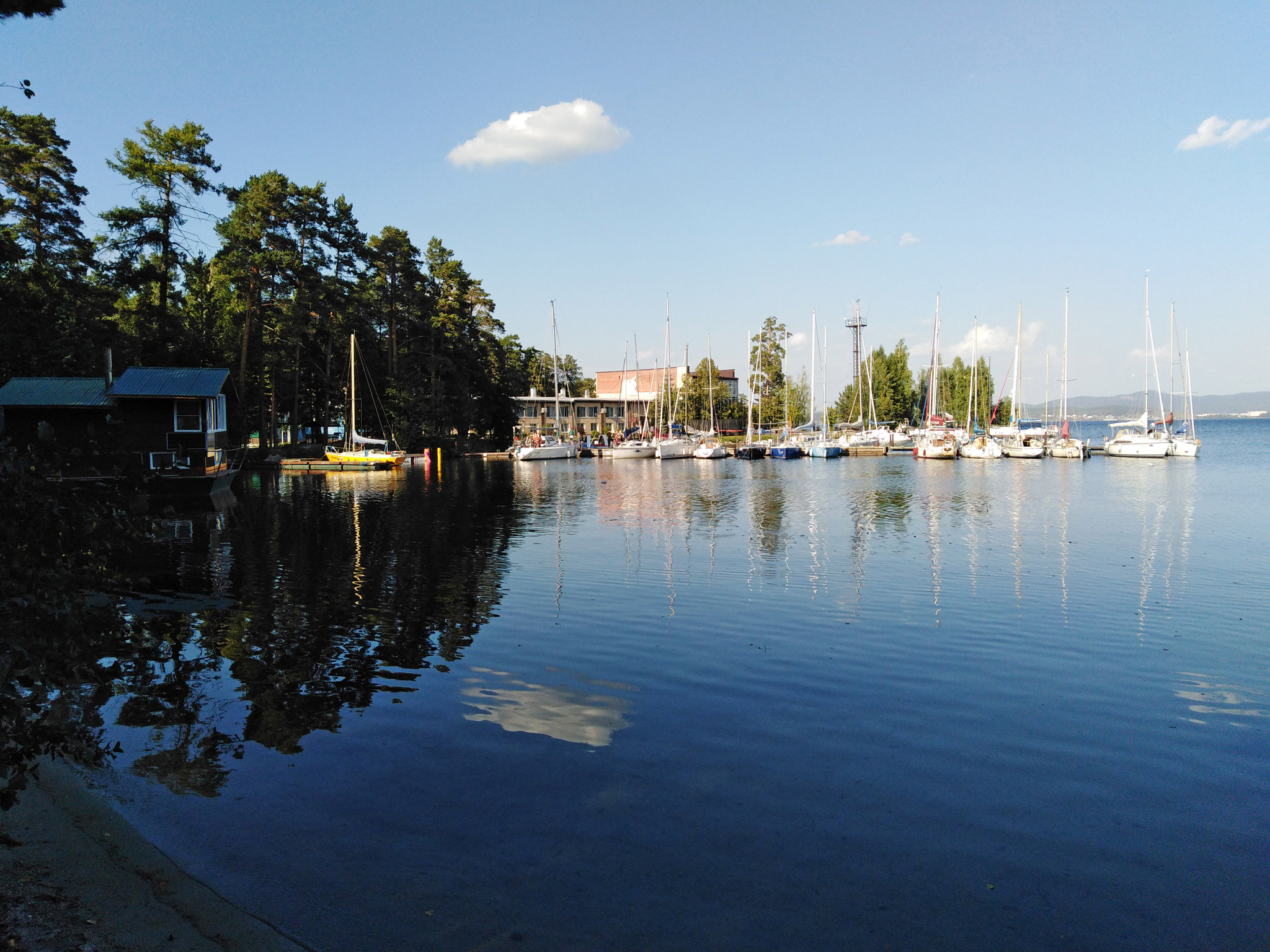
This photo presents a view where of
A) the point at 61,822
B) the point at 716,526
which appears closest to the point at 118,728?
the point at 61,822

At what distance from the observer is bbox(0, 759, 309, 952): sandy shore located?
4.60 metres

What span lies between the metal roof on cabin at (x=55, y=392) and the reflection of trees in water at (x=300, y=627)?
788cm

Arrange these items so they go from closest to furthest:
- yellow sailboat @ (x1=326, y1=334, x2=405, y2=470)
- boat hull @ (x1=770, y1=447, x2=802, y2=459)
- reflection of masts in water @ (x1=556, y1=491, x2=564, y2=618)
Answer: reflection of masts in water @ (x1=556, y1=491, x2=564, y2=618) < yellow sailboat @ (x1=326, y1=334, x2=405, y2=470) < boat hull @ (x1=770, y1=447, x2=802, y2=459)

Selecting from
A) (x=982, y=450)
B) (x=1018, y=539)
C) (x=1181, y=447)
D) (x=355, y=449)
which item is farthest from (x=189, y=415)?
(x=1181, y=447)

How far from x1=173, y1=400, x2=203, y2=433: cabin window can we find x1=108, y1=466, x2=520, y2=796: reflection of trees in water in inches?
248

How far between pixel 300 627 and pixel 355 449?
58.4 m

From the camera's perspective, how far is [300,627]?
13.5 m

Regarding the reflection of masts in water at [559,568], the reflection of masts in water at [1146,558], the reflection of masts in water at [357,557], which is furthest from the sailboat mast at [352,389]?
the reflection of masts in water at [1146,558]

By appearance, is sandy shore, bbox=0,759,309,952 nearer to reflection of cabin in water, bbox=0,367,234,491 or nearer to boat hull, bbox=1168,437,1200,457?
reflection of cabin in water, bbox=0,367,234,491

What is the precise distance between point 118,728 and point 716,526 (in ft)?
69.9

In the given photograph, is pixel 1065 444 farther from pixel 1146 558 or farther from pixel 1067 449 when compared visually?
pixel 1146 558

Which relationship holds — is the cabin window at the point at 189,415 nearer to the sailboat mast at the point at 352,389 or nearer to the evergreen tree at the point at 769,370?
the sailboat mast at the point at 352,389

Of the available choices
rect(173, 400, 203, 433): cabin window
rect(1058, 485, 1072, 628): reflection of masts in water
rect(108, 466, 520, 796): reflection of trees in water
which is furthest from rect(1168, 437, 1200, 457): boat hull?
rect(173, 400, 203, 433): cabin window

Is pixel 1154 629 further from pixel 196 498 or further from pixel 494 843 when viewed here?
pixel 196 498
